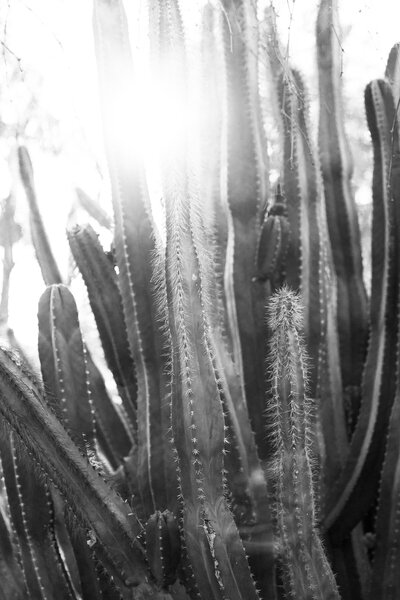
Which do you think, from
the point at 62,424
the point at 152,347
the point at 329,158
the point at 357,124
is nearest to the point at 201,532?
the point at 62,424

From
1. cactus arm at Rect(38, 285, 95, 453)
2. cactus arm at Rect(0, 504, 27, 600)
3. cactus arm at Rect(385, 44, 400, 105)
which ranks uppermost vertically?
cactus arm at Rect(385, 44, 400, 105)

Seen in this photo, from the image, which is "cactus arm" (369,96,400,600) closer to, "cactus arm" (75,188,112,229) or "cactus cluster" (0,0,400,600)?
"cactus cluster" (0,0,400,600)

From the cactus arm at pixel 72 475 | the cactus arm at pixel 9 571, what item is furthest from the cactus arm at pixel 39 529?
the cactus arm at pixel 72 475

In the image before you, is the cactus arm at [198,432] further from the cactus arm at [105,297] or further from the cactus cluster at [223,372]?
the cactus arm at [105,297]

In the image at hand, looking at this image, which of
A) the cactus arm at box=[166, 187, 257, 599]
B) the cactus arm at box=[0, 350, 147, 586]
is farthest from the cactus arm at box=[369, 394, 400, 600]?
the cactus arm at box=[0, 350, 147, 586]

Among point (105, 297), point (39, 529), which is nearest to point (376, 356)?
point (105, 297)

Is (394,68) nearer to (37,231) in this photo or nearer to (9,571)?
(37,231)
